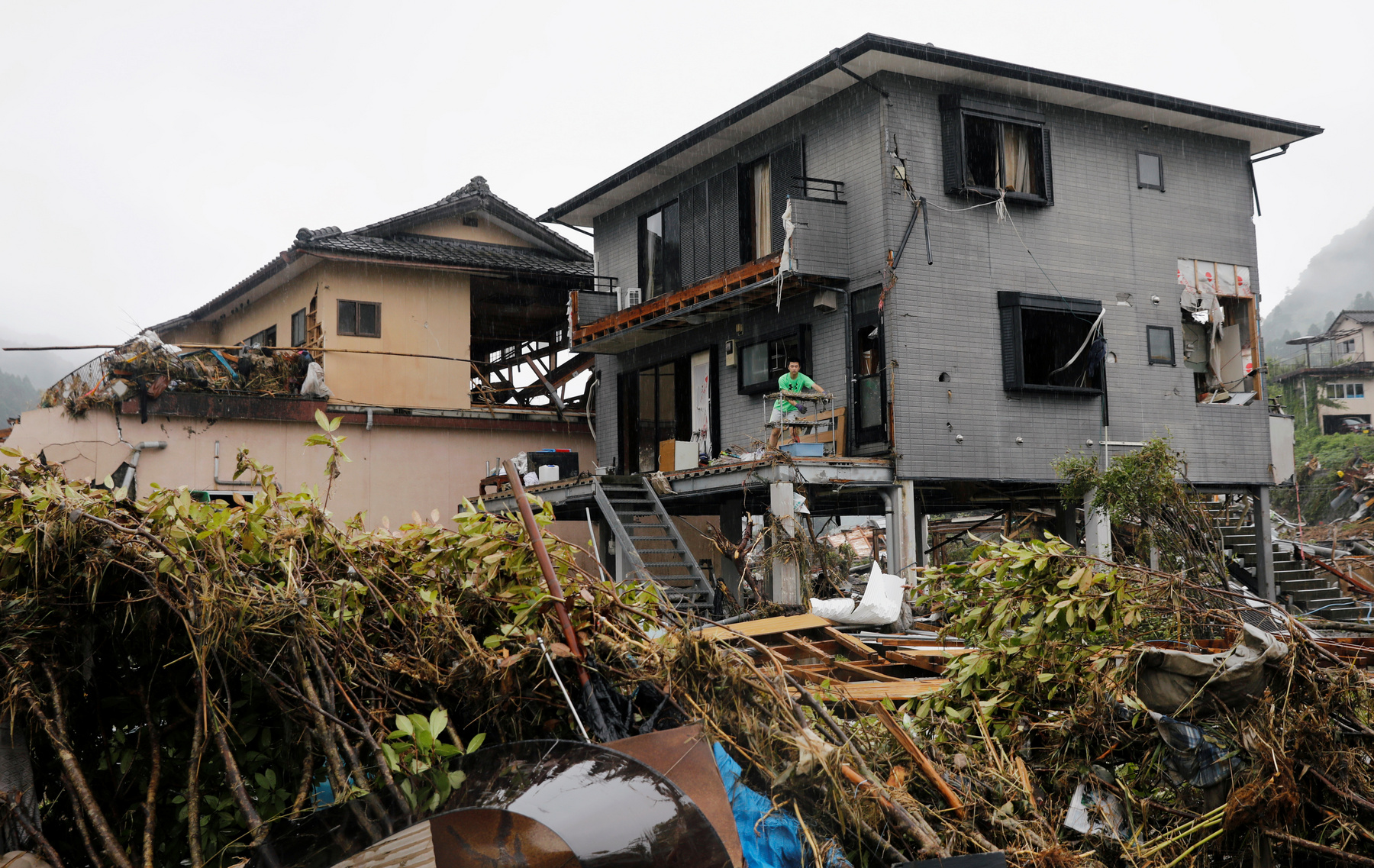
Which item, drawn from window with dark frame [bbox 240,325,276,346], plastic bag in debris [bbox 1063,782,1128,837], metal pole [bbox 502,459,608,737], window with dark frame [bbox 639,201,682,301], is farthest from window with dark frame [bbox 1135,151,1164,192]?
window with dark frame [bbox 240,325,276,346]

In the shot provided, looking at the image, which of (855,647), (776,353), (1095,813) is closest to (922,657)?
(855,647)

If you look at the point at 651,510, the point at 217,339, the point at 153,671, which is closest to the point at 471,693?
the point at 153,671

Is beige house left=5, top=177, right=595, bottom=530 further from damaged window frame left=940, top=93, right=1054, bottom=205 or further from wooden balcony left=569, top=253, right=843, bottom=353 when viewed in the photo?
damaged window frame left=940, top=93, right=1054, bottom=205

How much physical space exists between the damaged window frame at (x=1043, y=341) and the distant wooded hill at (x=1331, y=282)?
156766 millimetres

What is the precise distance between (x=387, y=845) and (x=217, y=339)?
27.2m

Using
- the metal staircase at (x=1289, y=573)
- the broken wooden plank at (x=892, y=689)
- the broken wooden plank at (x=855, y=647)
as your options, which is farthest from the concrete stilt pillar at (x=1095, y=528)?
the broken wooden plank at (x=892, y=689)

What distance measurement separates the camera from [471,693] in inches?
147

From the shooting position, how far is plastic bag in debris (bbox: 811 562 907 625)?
1054 centimetres

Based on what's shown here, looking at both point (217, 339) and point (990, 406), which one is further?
point (217, 339)

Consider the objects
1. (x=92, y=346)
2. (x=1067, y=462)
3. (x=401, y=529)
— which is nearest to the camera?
(x=401, y=529)

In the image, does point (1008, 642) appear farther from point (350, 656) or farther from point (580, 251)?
point (580, 251)

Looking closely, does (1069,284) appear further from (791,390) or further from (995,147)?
(791,390)

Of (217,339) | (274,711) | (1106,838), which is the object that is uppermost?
(217,339)

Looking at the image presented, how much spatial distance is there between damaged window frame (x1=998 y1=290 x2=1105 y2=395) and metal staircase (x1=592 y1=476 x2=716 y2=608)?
5219 mm
